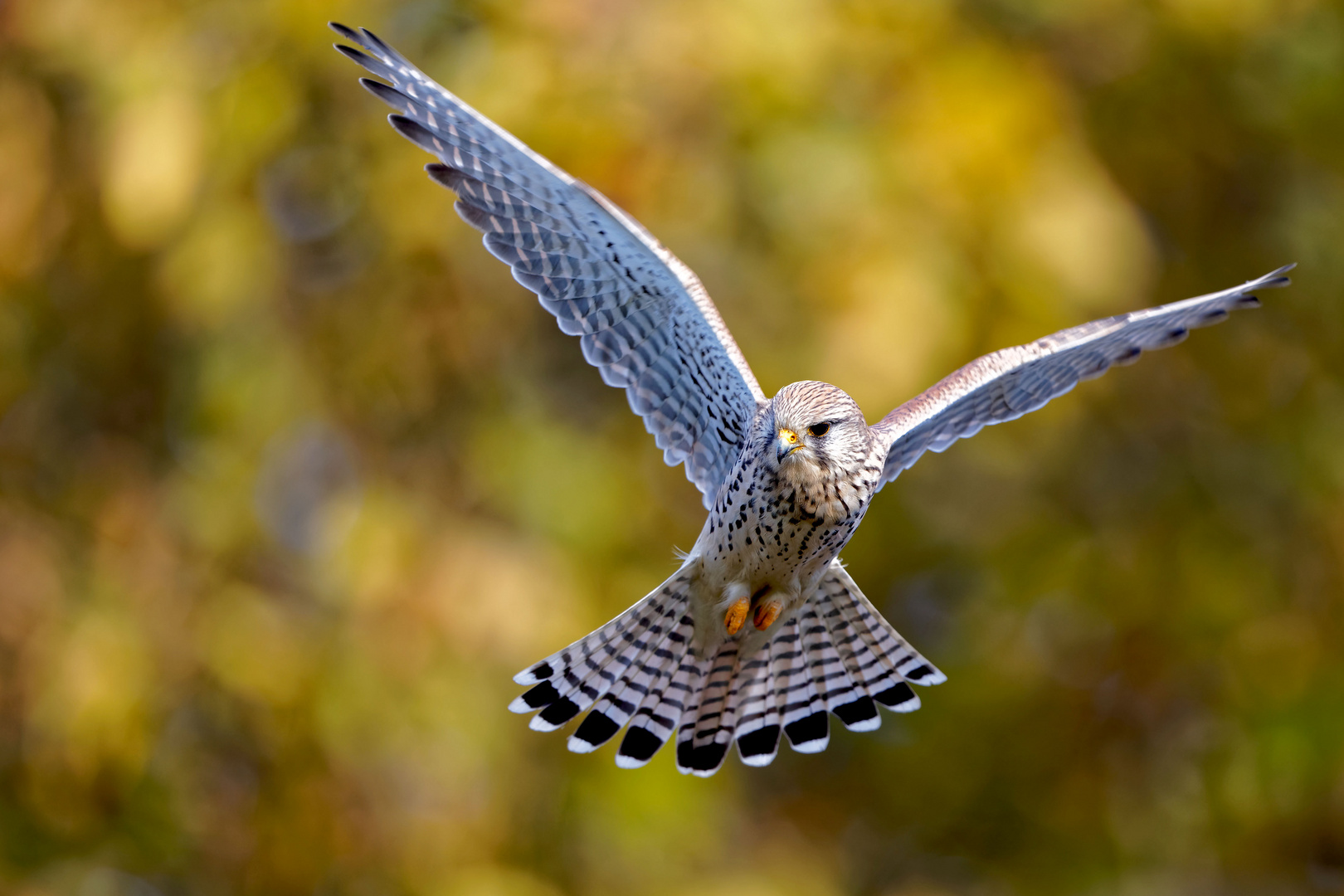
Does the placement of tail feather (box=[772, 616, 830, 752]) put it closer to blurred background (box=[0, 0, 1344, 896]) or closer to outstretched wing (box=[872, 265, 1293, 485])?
outstretched wing (box=[872, 265, 1293, 485])

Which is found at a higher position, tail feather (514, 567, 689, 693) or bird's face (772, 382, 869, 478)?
bird's face (772, 382, 869, 478)

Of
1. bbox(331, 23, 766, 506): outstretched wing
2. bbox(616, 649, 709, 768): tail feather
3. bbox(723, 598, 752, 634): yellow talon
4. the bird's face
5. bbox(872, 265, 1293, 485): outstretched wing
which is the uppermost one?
bbox(872, 265, 1293, 485): outstretched wing

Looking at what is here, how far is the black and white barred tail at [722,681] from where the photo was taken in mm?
3516

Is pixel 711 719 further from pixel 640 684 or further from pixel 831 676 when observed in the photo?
pixel 831 676

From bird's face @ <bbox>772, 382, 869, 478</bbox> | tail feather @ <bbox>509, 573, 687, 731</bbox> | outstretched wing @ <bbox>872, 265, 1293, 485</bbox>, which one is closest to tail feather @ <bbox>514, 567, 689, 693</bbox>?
tail feather @ <bbox>509, 573, 687, 731</bbox>

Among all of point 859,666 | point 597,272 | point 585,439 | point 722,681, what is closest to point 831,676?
point 859,666

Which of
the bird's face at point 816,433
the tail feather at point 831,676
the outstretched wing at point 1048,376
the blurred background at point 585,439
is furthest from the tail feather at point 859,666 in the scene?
the blurred background at point 585,439

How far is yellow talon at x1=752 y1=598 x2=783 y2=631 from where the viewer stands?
334cm

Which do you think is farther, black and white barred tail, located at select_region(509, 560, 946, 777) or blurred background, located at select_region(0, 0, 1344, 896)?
blurred background, located at select_region(0, 0, 1344, 896)

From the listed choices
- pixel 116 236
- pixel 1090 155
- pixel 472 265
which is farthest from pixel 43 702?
pixel 1090 155

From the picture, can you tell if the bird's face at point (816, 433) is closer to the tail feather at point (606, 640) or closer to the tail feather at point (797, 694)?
the tail feather at point (606, 640)

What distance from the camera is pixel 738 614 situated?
3299 millimetres

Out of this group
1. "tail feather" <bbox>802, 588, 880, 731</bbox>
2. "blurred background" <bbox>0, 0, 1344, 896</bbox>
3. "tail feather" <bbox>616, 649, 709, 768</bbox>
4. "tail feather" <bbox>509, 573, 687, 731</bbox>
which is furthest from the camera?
"blurred background" <bbox>0, 0, 1344, 896</bbox>

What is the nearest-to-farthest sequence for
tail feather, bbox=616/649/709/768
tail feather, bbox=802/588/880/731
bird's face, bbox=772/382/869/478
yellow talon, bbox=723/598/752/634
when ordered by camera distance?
bird's face, bbox=772/382/869/478, yellow talon, bbox=723/598/752/634, tail feather, bbox=616/649/709/768, tail feather, bbox=802/588/880/731
